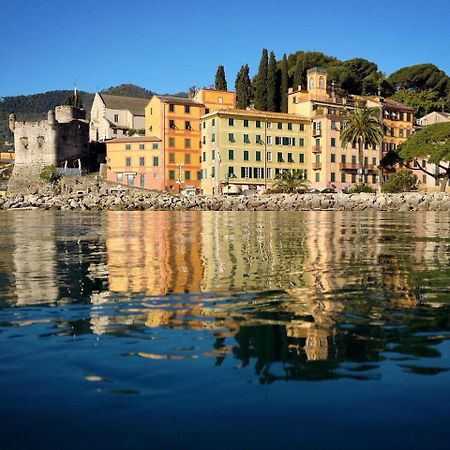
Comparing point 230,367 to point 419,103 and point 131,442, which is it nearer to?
point 131,442

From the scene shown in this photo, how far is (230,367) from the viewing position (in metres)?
4.36

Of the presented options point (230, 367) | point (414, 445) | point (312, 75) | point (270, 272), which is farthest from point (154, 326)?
point (312, 75)

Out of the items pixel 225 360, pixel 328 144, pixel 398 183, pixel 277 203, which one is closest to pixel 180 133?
pixel 328 144

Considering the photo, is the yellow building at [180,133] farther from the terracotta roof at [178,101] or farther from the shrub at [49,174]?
the shrub at [49,174]

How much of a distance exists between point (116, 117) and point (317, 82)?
117 ft

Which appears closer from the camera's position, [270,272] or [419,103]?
[270,272]

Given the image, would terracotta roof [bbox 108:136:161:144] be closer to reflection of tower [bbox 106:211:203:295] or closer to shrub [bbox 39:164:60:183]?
shrub [bbox 39:164:60:183]

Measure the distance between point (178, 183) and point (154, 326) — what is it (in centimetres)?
7828

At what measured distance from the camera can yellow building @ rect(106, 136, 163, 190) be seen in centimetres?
8300

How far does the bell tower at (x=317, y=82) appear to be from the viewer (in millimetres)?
87125

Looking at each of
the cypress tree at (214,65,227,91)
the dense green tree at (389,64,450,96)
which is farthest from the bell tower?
the dense green tree at (389,64,450,96)

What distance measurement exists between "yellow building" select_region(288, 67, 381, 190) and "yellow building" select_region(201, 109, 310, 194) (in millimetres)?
1965

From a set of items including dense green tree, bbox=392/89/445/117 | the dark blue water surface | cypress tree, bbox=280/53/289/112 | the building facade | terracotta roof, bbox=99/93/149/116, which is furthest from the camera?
dense green tree, bbox=392/89/445/117

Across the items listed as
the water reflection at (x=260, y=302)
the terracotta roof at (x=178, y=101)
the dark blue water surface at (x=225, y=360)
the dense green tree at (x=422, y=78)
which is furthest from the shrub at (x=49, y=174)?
the dark blue water surface at (x=225, y=360)
